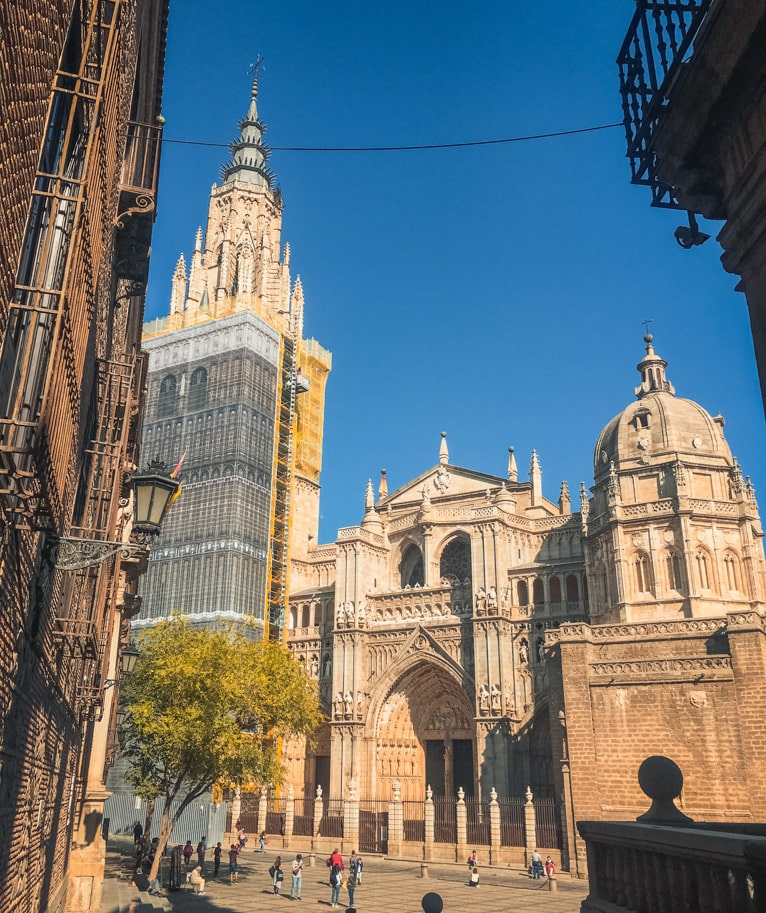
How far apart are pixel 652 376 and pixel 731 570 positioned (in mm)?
10561

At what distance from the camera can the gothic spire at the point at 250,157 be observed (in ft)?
200

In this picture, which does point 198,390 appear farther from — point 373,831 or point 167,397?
point 373,831

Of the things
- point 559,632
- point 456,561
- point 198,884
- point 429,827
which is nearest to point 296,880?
point 198,884

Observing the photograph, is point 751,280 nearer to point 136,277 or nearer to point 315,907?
point 136,277

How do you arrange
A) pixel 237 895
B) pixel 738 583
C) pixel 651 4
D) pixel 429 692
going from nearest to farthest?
1. pixel 651 4
2. pixel 237 895
3. pixel 738 583
4. pixel 429 692

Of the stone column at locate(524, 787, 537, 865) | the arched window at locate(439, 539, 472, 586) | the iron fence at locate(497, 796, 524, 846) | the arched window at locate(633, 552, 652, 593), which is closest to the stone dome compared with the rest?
the arched window at locate(633, 552, 652, 593)

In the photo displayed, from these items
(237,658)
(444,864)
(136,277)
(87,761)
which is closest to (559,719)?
(444,864)

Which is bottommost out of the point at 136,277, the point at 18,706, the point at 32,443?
the point at 18,706

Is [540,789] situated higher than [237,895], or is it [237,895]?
[540,789]

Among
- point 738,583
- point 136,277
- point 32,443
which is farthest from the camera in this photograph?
point 738,583

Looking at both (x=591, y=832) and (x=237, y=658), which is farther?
(x=237, y=658)

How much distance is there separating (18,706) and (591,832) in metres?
4.29

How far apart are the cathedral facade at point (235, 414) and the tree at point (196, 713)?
14135mm

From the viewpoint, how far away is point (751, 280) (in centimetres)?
482
